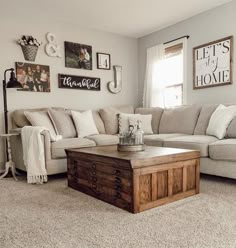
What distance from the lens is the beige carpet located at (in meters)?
1.51

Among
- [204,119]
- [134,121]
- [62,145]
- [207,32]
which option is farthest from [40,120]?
[207,32]

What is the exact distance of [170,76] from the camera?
15.2ft

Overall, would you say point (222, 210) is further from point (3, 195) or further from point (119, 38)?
point (119, 38)

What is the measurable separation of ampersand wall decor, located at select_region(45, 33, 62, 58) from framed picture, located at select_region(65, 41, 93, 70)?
181 mm

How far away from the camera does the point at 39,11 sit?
3.84m

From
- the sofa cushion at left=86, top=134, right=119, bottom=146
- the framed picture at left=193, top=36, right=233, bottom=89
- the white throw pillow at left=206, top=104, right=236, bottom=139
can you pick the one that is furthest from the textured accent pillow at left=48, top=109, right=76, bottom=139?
the framed picture at left=193, top=36, right=233, bottom=89

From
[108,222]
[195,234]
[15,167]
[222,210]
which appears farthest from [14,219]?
[15,167]

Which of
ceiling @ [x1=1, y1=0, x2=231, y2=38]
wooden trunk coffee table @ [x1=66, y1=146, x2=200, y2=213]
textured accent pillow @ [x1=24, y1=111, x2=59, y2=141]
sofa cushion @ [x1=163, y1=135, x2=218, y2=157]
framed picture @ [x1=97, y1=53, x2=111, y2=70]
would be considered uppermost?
ceiling @ [x1=1, y1=0, x2=231, y2=38]

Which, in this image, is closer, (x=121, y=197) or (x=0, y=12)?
(x=121, y=197)

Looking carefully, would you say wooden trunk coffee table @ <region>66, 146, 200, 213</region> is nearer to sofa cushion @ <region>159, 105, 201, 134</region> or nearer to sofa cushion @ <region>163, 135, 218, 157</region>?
sofa cushion @ <region>163, 135, 218, 157</region>

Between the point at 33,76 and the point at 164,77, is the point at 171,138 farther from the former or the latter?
the point at 33,76

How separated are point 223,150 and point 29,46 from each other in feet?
10.2

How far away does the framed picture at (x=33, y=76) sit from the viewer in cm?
390

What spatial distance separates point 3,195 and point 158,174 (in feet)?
5.14
